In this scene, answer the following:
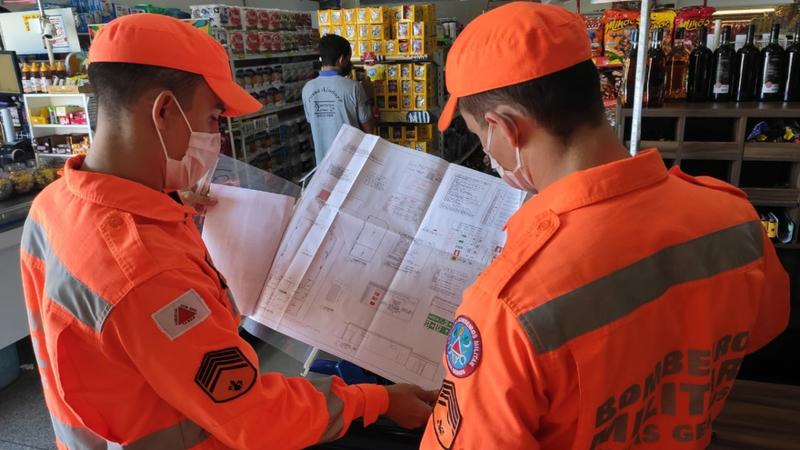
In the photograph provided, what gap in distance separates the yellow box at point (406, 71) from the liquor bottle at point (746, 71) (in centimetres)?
318

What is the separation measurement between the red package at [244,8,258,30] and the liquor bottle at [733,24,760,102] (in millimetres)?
4758

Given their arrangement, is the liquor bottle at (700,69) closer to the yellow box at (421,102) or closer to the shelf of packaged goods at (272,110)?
the yellow box at (421,102)

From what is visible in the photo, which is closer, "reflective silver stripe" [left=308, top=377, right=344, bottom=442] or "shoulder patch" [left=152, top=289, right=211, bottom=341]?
"shoulder patch" [left=152, top=289, right=211, bottom=341]

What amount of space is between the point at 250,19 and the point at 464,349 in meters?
5.78

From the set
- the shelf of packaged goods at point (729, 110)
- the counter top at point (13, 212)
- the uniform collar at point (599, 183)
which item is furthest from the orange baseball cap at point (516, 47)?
the counter top at point (13, 212)

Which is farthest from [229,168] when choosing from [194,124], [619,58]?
[619,58]

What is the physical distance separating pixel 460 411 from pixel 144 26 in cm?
88

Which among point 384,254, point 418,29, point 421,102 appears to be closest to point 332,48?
point 418,29

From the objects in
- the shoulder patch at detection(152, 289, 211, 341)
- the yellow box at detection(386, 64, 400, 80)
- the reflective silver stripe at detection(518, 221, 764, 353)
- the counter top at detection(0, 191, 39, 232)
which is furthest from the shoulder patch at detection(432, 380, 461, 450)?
the yellow box at detection(386, 64, 400, 80)

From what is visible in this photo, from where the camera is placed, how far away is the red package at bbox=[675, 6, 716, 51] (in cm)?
243

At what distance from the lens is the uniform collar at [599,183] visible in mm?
795

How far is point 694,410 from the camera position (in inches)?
34.4

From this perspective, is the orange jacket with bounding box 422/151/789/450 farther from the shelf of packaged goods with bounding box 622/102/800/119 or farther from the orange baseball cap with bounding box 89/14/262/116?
the shelf of packaged goods with bounding box 622/102/800/119

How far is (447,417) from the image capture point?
84cm
